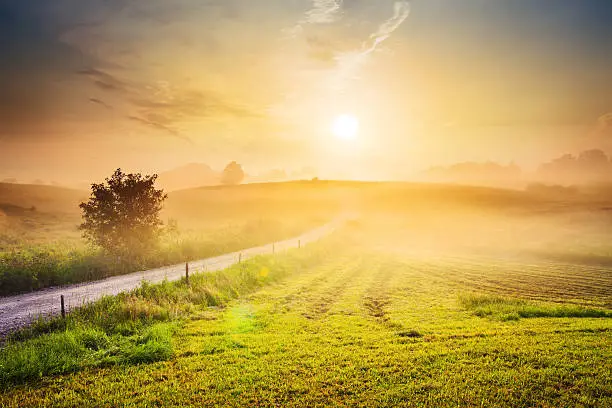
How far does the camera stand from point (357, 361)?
12.9m

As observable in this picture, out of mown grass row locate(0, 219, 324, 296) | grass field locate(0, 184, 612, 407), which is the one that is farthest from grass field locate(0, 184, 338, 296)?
grass field locate(0, 184, 612, 407)

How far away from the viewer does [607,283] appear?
111 ft

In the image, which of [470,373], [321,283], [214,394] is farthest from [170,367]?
[321,283]

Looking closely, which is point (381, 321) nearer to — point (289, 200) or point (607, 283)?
point (607, 283)

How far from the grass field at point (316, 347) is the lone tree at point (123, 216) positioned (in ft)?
40.4

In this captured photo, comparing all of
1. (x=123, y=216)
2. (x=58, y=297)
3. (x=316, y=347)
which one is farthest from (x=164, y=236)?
(x=316, y=347)

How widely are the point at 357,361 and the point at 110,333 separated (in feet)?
36.9

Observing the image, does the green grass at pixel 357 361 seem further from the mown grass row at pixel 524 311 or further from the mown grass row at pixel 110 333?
the mown grass row at pixel 110 333

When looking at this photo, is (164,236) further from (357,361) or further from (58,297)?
(357,361)

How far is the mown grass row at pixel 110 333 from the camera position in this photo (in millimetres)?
12062

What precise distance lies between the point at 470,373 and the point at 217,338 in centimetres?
1057

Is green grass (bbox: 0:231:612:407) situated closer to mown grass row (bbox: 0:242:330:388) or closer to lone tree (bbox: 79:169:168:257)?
mown grass row (bbox: 0:242:330:388)

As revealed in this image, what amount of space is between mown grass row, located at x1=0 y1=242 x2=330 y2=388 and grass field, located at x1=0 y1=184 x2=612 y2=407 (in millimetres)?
67

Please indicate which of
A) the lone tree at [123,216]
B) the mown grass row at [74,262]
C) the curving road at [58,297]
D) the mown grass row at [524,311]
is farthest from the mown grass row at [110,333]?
the mown grass row at [524,311]
